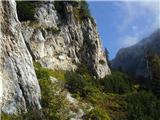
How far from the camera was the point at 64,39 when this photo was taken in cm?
8756

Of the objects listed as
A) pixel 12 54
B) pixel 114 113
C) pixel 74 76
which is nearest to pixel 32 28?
pixel 74 76

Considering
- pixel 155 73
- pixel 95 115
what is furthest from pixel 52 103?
pixel 155 73

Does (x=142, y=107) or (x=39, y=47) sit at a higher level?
(x=39, y=47)

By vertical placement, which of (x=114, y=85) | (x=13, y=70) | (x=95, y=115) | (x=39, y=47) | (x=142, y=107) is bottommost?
(x=95, y=115)

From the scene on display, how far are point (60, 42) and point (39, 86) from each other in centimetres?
3102

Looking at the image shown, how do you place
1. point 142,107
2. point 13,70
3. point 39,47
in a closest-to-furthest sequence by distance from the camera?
point 13,70 < point 142,107 < point 39,47

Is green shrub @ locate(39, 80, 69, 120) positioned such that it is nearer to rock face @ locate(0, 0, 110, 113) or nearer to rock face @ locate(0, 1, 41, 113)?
rock face @ locate(0, 1, 41, 113)

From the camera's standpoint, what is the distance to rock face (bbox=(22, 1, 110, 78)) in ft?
261

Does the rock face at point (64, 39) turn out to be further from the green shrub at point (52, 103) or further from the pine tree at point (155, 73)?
the green shrub at point (52, 103)

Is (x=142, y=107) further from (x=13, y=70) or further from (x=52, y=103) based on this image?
(x=13, y=70)

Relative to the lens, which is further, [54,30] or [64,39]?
[64,39]

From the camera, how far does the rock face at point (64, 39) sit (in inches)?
3135

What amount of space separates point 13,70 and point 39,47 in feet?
94.1

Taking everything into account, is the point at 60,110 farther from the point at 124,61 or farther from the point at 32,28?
the point at 124,61
